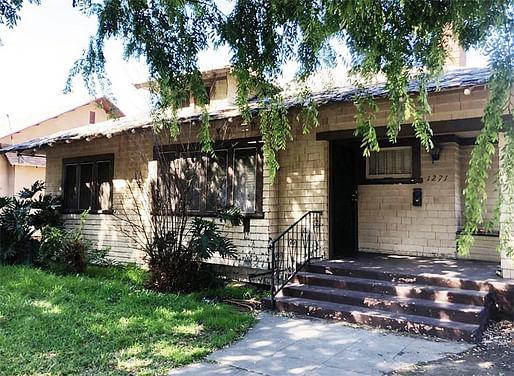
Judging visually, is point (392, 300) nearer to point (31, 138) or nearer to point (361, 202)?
point (361, 202)

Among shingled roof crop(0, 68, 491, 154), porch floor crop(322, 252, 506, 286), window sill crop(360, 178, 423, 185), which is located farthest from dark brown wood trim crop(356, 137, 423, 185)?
porch floor crop(322, 252, 506, 286)

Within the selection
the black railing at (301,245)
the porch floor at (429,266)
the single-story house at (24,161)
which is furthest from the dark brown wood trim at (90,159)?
the porch floor at (429,266)

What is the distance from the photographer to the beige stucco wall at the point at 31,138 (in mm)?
17891

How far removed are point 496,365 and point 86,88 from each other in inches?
202

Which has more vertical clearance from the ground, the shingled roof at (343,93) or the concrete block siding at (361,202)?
the shingled roof at (343,93)

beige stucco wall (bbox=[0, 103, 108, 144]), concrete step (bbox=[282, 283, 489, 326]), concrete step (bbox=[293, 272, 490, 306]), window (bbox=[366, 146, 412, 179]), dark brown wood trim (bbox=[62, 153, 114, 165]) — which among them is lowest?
concrete step (bbox=[282, 283, 489, 326])

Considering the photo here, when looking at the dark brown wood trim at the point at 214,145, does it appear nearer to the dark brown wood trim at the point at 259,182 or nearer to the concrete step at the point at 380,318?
the dark brown wood trim at the point at 259,182

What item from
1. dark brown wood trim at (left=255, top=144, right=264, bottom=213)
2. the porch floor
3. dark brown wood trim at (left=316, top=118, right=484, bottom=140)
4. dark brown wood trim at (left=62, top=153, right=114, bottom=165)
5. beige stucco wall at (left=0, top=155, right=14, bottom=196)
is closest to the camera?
the porch floor

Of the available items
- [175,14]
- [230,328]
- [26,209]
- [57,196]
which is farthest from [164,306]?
[57,196]

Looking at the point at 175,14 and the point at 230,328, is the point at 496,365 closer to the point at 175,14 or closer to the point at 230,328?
the point at 230,328

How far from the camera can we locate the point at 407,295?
5.83 meters

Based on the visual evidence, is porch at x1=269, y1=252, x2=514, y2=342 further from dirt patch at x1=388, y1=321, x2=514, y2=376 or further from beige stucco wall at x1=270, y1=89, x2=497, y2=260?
beige stucco wall at x1=270, y1=89, x2=497, y2=260

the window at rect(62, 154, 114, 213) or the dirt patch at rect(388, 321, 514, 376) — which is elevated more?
the window at rect(62, 154, 114, 213)

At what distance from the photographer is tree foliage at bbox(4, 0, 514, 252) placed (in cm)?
264
